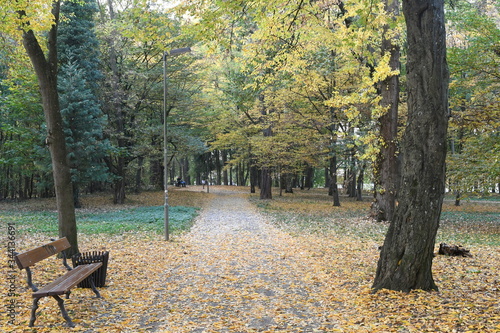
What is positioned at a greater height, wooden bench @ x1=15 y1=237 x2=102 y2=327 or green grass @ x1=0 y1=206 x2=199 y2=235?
wooden bench @ x1=15 y1=237 x2=102 y2=327

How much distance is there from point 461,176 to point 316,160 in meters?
13.7

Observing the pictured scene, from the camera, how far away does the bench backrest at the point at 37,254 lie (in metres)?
Answer: 4.54

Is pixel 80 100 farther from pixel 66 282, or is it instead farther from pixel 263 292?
pixel 263 292

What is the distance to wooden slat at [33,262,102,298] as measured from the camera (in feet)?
14.0

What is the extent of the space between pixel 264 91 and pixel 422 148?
1718 cm

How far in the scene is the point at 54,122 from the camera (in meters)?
7.47

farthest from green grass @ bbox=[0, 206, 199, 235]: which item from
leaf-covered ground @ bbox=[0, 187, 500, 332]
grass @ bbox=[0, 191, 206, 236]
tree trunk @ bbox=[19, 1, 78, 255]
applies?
A: tree trunk @ bbox=[19, 1, 78, 255]

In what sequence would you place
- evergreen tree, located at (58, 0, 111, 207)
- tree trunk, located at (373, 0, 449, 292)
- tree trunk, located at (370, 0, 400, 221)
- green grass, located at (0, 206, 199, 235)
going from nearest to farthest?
1. tree trunk, located at (373, 0, 449, 292)
2. green grass, located at (0, 206, 199, 235)
3. tree trunk, located at (370, 0, 400, 221)
4. evergreen tree, located at (58, 0, 111, 207)

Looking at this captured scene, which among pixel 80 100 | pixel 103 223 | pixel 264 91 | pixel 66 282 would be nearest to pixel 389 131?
pixel 264 91

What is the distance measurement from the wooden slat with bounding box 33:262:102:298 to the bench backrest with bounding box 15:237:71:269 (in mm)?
392

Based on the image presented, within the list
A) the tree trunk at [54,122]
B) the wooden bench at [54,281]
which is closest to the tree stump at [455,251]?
the wooden bench at [54,281]

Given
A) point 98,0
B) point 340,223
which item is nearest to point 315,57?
point 340,223

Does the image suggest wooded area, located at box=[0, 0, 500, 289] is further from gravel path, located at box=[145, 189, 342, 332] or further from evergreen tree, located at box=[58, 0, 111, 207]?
gravel path, located at box=[145, 189, 342, 332]

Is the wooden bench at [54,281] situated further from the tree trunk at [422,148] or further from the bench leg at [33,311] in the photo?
the tree trunk at [422,148]
